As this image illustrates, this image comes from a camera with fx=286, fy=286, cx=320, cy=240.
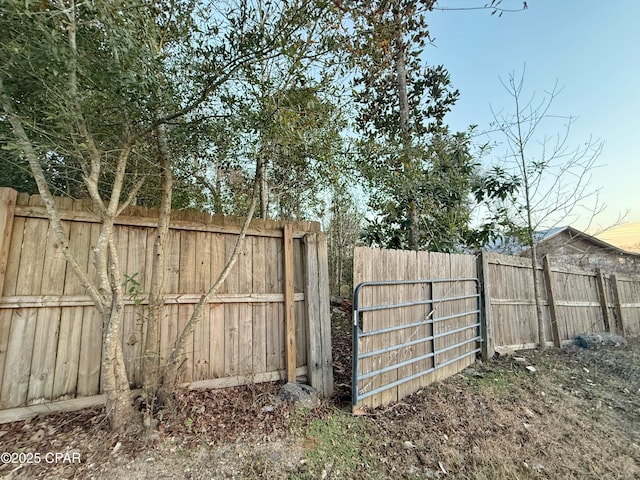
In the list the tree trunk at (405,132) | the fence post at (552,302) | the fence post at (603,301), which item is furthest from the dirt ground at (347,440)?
the fence post at (603,301)

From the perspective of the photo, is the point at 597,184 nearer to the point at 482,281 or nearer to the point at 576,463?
the point at 482,281

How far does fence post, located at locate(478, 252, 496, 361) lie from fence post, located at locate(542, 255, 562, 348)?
174 cm

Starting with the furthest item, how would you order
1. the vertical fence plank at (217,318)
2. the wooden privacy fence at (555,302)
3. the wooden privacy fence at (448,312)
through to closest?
1. the wooden privacy fence at (555,302)
2. the wooden privacy fence at (448,312)
3. the vertical fence plank at (217,318)

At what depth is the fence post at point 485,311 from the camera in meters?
4.27

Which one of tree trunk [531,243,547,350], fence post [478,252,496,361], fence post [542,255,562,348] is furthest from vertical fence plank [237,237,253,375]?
fence post [542,255,562,348]

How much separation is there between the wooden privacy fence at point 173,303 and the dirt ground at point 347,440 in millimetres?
238

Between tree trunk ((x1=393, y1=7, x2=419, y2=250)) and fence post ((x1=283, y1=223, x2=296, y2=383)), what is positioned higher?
tree trunk ((x1=393, y1=7, x2=419, y2=250))

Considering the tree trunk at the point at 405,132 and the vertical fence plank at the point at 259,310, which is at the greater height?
the tree trunk at the point at 405,132

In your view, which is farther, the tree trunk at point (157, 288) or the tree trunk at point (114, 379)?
the tree trunk at point (157, 288)

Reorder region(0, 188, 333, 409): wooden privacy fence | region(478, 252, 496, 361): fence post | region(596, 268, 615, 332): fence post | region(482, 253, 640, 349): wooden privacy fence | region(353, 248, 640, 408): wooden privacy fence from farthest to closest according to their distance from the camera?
1. region(596, 268, 615, 332): fence post
2. region(482, 253, 640, 349): wooden privacy fence
3. region(478, 252, 496, 361): fence post
4. region(353, 248, 640, 408): wooden privacy fence
5. region(0, 188, 333, 409): wooden privacy fence

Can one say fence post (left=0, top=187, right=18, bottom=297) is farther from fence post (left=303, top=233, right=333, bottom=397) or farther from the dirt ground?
fence post (left=303, top=233, right=333, bottom=397)

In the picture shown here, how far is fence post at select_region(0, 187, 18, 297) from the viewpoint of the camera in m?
1.92

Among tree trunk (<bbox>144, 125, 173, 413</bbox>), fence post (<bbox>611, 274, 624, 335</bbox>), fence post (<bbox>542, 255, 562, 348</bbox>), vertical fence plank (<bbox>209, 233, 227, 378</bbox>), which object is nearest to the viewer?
tree trunk (<bbox>144, 125, 173, 413</bbox>)

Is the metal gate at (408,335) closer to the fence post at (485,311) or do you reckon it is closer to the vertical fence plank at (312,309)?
the fence post at (485,311)
